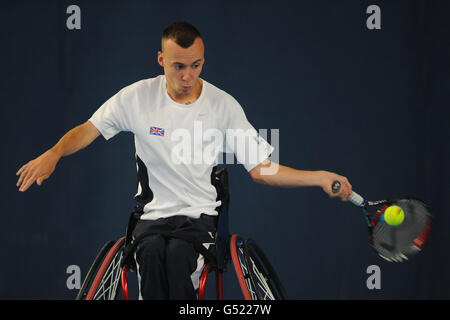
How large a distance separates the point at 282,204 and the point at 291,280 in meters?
0.45

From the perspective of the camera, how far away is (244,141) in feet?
7.05

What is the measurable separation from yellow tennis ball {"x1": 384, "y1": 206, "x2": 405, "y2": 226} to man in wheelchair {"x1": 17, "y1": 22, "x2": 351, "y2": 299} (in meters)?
0.30

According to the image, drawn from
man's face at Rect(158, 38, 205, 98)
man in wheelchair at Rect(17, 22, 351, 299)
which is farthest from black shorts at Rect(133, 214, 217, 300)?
man's face at Rect(158, 38, 205, 98)

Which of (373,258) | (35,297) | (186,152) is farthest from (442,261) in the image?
(35,297)

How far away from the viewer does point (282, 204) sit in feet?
10.4

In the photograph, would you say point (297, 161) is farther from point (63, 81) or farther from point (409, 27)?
point (63, 81)

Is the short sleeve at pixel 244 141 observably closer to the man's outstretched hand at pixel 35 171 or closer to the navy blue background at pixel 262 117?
the man's outstretched hand at pixel 35 171

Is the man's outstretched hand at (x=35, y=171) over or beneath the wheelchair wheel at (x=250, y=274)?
over

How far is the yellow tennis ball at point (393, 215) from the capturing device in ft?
6.54

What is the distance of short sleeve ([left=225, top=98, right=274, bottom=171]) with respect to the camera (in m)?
2.14

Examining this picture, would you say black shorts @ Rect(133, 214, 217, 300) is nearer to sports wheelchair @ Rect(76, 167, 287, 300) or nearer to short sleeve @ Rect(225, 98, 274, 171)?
sports wheelchair @ Rect(76, 167, 287, 300)

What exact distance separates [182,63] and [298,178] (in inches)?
23.4

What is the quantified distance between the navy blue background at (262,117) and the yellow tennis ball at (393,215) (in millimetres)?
1068

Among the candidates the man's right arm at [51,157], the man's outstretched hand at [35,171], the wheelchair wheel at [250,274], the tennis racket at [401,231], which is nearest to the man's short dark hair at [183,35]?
the man's right arm at [51,157]
